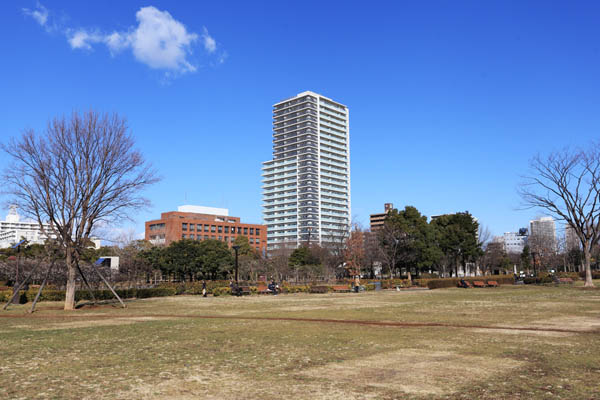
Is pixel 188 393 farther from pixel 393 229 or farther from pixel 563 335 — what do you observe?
pixel 393 229

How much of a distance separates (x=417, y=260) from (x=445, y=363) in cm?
5474

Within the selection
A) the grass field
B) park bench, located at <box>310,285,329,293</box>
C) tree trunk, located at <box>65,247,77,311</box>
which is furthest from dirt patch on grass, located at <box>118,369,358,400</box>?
park bench, located at <box>310,285,329,293</box>

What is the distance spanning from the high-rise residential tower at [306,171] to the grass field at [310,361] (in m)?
148

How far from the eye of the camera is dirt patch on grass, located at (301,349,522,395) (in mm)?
6879

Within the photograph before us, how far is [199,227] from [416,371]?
135845mm

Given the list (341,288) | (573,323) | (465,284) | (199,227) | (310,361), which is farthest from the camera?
(199,227)

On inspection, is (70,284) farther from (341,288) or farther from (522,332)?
(341,288)

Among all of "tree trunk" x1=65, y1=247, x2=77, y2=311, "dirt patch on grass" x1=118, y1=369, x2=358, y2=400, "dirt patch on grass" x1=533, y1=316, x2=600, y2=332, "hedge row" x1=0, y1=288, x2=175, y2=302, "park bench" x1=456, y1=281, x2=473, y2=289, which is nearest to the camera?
"dirt patch on grass" x1=118, y1=369, x2=358, y2=400

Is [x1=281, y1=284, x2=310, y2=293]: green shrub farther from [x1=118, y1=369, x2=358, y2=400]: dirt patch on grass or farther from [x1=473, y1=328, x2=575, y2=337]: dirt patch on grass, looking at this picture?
[x1=118, y1=369, x2=358, y2=400]: dirt patch on grass

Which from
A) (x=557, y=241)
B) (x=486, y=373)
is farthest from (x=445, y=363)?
(x=557, y=241)

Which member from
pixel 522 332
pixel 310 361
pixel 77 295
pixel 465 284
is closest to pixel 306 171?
pixel 465 284

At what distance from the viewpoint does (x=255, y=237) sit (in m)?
156

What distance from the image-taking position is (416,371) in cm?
783

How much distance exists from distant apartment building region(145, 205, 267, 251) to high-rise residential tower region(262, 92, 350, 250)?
15.1 m
